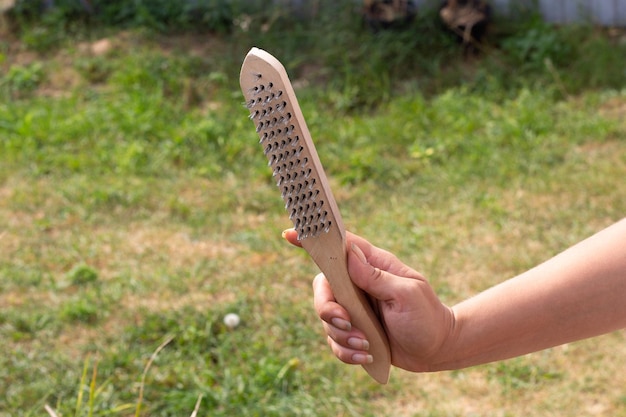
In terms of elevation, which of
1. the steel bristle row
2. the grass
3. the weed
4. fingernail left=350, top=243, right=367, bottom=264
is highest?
the steel bristle row

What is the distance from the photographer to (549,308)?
5.61ft

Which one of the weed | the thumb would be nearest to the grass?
the weed

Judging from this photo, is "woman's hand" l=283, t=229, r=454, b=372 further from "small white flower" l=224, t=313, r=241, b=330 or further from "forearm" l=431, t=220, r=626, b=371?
"small white flower" l=224, t=313, r=241, b=330

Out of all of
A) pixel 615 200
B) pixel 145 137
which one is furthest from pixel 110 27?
pixel 615 200

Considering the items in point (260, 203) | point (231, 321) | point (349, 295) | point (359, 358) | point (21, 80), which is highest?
point (349, 295)

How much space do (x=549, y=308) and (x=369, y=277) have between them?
371mm

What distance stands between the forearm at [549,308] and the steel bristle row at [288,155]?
422mm

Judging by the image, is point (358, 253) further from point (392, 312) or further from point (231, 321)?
point (231, 321)

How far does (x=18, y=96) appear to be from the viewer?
6.36 metres

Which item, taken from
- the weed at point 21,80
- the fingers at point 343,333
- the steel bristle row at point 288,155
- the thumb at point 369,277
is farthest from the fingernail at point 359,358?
the weed at point 21,80

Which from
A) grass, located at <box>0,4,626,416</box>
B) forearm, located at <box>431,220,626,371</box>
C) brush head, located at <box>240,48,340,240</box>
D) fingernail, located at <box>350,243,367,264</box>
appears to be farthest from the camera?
grass, located at <box>0,4,626,416</box>

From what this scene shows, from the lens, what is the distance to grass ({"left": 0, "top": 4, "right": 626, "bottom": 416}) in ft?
10.9

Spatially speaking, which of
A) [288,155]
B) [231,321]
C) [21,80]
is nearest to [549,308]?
[288,155]

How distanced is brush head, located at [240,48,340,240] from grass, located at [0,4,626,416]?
1.00 metres
